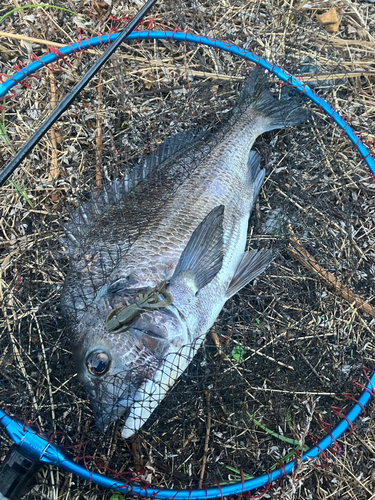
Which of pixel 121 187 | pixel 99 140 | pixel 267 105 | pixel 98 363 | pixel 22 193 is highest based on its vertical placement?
pixel 267 105

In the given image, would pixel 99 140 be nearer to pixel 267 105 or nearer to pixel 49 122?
pixel 49 122

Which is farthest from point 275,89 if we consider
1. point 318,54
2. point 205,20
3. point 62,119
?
point 62,119

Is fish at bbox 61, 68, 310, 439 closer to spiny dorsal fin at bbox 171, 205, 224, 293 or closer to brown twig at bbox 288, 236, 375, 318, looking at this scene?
spiny dorsal fin at bbox 171, 205, 224, 293

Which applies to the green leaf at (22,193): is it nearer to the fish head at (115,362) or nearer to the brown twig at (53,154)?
the brown twig at (53,154)

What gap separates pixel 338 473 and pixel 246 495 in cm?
85

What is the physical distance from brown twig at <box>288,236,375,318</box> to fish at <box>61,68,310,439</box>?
1.49ft

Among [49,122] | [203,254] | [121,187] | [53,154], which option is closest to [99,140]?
[53,154]

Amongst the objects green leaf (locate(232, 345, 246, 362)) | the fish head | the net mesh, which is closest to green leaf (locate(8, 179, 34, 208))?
the net mesh

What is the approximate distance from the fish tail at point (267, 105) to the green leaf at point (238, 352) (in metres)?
1.87

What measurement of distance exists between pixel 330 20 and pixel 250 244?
240 cm

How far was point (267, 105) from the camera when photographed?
3.29 meters

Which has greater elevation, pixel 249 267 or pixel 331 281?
pixel 331 281

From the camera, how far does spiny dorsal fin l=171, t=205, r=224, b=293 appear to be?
2.55 metres

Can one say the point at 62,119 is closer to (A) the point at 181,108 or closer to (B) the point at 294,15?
(A) the point at 181,108
